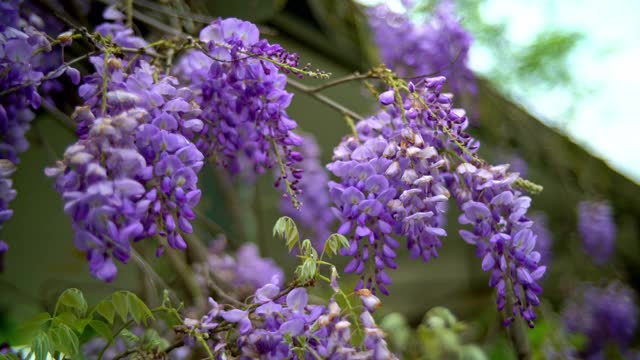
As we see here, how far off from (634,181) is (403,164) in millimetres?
2048

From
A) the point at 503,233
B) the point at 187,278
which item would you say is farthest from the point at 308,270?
the point at 187,278

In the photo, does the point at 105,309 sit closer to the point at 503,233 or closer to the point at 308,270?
the point at 308,270

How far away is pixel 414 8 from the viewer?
7.08ft

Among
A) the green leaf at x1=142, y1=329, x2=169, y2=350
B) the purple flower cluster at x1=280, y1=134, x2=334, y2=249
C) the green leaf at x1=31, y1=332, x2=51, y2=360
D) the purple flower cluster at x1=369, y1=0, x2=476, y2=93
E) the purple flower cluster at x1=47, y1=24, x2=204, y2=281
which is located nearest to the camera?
the purple flower cluster at x1=47, y1=24, x2=204, y2=281

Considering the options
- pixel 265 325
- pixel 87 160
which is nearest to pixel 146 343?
pixel 265 325

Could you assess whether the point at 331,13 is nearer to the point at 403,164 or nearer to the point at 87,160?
the point at 403,164

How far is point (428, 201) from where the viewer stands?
3.06 feet

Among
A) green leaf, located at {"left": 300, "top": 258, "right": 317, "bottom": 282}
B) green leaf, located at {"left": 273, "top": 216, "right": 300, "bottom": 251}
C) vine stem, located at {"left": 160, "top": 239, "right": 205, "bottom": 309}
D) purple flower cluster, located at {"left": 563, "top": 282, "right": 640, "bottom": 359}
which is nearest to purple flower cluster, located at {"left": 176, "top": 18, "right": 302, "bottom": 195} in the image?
green leaf, located at {"left": 273, "top": 216, "right": 300, "bottom": 251}

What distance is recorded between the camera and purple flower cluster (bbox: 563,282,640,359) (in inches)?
90.7

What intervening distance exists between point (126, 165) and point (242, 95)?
0.29 metres

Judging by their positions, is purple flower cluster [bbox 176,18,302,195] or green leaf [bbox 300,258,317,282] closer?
green leaf [bbox 300,258,317,282]

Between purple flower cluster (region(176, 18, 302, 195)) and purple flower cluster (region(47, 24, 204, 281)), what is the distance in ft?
0.32

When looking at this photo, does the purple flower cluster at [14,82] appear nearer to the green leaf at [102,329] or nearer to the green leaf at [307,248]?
the green leaf at [102,329]

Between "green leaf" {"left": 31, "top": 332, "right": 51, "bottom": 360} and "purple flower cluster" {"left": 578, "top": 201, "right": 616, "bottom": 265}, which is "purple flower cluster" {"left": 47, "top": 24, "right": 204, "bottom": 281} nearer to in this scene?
"green leaf" {"left": 31, "top": 332, "right": 51, "bottom": 360}
